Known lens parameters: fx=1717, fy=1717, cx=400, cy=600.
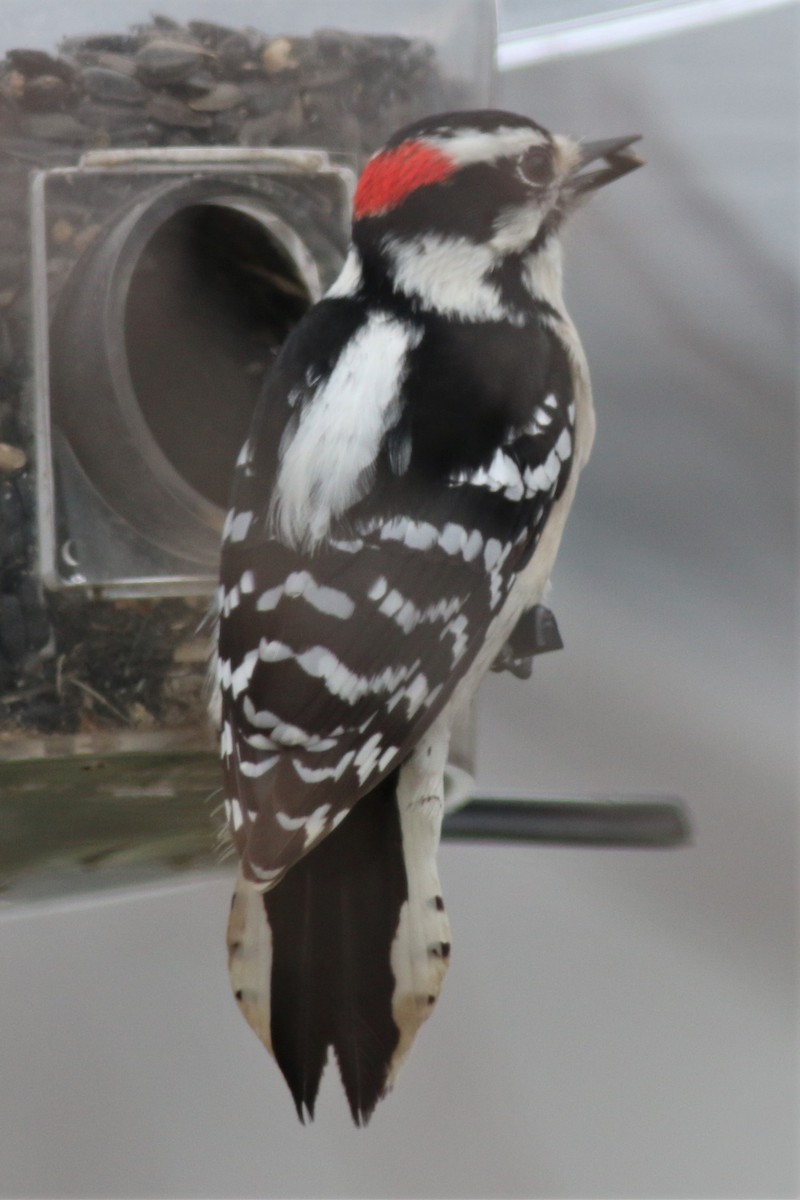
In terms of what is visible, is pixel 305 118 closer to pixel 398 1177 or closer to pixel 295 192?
pixel 295 192

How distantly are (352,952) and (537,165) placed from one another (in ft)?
2.31

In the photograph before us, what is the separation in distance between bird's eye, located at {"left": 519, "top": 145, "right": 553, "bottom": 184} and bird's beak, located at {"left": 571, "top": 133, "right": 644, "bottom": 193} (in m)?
0.03

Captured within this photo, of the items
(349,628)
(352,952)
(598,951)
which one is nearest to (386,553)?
(349,628)

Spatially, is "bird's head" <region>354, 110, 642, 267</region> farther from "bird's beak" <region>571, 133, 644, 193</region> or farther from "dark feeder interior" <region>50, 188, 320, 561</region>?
"dark feeder interior" <region>50, 188, 320, 561</region>

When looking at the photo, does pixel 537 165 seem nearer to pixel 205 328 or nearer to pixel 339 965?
pixel 205 328

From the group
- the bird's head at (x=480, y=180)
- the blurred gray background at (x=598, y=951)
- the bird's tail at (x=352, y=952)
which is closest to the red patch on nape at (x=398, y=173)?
the bird's head at (x=480, y=180)

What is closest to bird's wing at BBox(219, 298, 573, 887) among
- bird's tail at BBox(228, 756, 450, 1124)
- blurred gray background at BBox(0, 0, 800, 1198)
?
bird's tail at BBox(228, 756, 450, 1124)

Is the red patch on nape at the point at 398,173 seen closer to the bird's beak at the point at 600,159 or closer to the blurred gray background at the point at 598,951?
the bird's beak at the point at 600,159

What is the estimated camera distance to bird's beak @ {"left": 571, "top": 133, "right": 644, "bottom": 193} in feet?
5.08

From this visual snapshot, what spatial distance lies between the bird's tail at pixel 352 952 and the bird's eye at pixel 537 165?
1.73 feet

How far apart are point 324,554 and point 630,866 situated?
2027mm

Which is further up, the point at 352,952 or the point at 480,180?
the point at 480,180

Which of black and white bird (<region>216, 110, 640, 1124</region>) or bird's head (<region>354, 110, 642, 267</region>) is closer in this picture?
black and white bird (<region>216, 110, 640, 1124</region>)

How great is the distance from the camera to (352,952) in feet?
4.72
